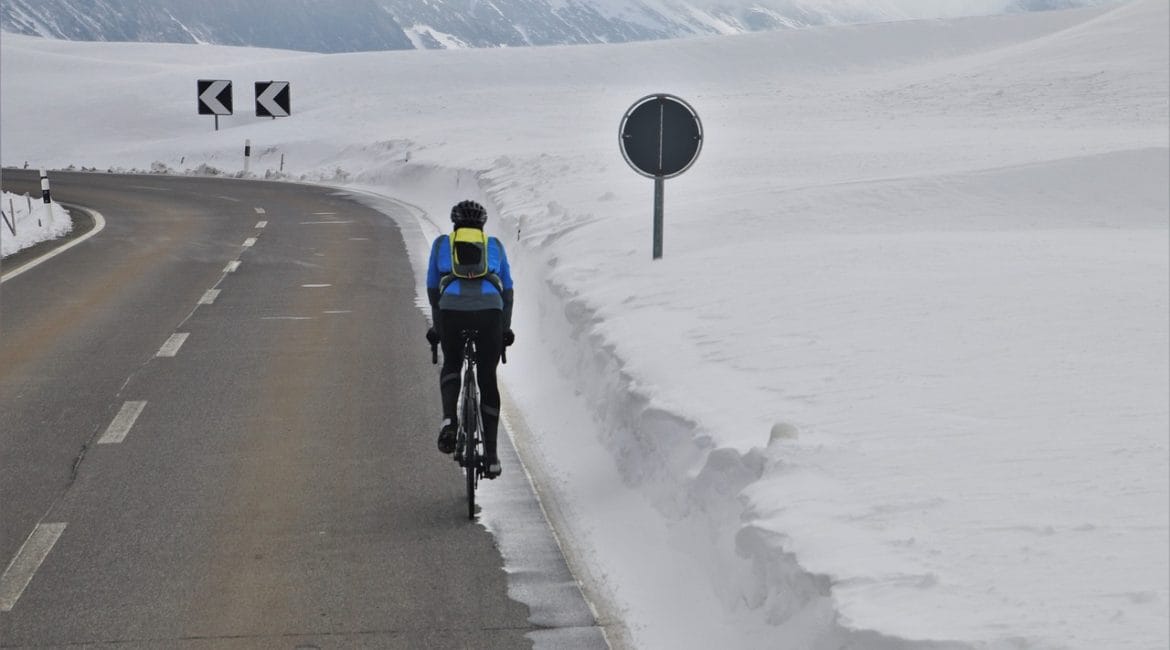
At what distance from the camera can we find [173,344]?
1352 cm

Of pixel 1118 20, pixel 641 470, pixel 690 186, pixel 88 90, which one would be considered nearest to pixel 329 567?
pixel 641 470

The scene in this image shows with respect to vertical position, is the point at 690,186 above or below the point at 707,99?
below

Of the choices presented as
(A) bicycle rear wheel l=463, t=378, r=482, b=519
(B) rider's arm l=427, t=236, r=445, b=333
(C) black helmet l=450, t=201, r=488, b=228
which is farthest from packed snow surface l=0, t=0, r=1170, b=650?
(C) black helmet l=450, t=201, r=488, b=228

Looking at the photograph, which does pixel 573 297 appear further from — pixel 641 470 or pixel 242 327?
pixel 641 470

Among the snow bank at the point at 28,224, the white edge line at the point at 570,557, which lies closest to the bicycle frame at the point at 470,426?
the white edge line at the point at 570,557

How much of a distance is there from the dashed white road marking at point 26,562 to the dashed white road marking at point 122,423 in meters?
2.04

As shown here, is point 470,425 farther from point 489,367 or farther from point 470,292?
point 470,292

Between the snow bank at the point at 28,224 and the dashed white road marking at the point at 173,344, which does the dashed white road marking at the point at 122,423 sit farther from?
the snow bank at the point at 28,224

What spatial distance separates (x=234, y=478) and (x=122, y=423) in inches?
75.1

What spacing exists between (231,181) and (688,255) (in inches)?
1147

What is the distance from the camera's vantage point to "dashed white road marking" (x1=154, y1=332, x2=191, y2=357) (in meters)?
13.0

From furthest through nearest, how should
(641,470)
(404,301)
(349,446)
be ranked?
(404,301) → (349,446) → (641,470)

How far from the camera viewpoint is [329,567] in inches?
276

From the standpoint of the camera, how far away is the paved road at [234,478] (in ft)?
20.8
